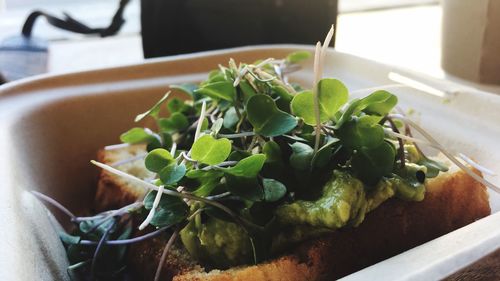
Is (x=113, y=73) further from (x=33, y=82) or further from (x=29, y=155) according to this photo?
(x=29, y=155)

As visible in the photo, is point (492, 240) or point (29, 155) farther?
point (29, 155)

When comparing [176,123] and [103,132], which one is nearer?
[176,123]

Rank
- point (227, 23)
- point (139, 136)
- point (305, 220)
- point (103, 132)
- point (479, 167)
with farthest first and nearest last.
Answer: point (227, 23) < point (103, 132) < point (139, 136) < point (479, 167) < point (305, 220)

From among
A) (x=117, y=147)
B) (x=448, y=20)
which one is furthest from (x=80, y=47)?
(x=448, y=20)

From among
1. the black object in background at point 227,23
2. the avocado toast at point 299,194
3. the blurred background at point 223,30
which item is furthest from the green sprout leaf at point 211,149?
the black object in background at point 227,23

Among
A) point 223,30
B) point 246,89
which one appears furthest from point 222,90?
point 223,30

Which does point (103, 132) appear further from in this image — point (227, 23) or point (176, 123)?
point (227, 23)

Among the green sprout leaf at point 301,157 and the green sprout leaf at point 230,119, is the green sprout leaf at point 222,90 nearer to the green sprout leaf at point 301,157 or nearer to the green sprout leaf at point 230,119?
the green sprout leaf at point 230,119
